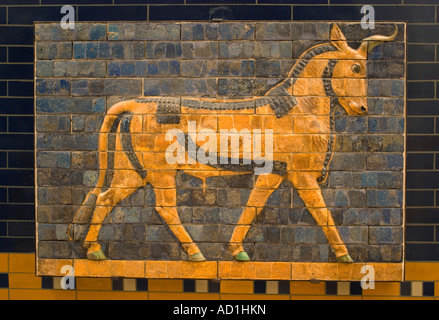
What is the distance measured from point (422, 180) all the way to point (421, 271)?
54cm

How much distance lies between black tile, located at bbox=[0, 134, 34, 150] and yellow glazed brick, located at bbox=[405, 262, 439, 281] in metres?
2.32

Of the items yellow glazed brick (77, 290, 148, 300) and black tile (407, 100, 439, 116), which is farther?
yellow glazed brick (77, 290, 148, 300)

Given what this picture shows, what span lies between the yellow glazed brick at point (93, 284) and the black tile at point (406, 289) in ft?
5.68

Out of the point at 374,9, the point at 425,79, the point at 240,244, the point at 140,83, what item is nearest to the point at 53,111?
the point at 140,83

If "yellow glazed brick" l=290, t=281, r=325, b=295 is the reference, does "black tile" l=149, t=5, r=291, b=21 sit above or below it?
above

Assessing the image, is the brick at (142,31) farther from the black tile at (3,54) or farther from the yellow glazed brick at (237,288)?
A: the yellow glazed brick at (237,288)

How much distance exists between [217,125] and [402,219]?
3.71ft

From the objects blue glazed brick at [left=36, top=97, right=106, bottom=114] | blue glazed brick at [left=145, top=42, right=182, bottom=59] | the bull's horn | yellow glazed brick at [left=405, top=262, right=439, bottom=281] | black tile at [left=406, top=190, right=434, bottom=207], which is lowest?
yellow glazed brick at [left=405, top=262, right=439, bottom=281]

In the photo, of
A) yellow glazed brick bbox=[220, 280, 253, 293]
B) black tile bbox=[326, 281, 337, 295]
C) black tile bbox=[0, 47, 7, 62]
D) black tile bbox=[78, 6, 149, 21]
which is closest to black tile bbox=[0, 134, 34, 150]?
black tile bbox=[0, 47, 7, 62]

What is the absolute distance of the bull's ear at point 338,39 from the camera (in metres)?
2.30

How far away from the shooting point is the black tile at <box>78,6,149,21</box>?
2.43 meters

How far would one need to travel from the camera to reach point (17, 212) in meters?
2.52

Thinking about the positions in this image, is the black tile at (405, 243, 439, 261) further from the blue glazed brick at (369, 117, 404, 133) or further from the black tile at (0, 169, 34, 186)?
the black tile at (0, 169, 34, 186)

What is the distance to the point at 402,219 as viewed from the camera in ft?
7.61
